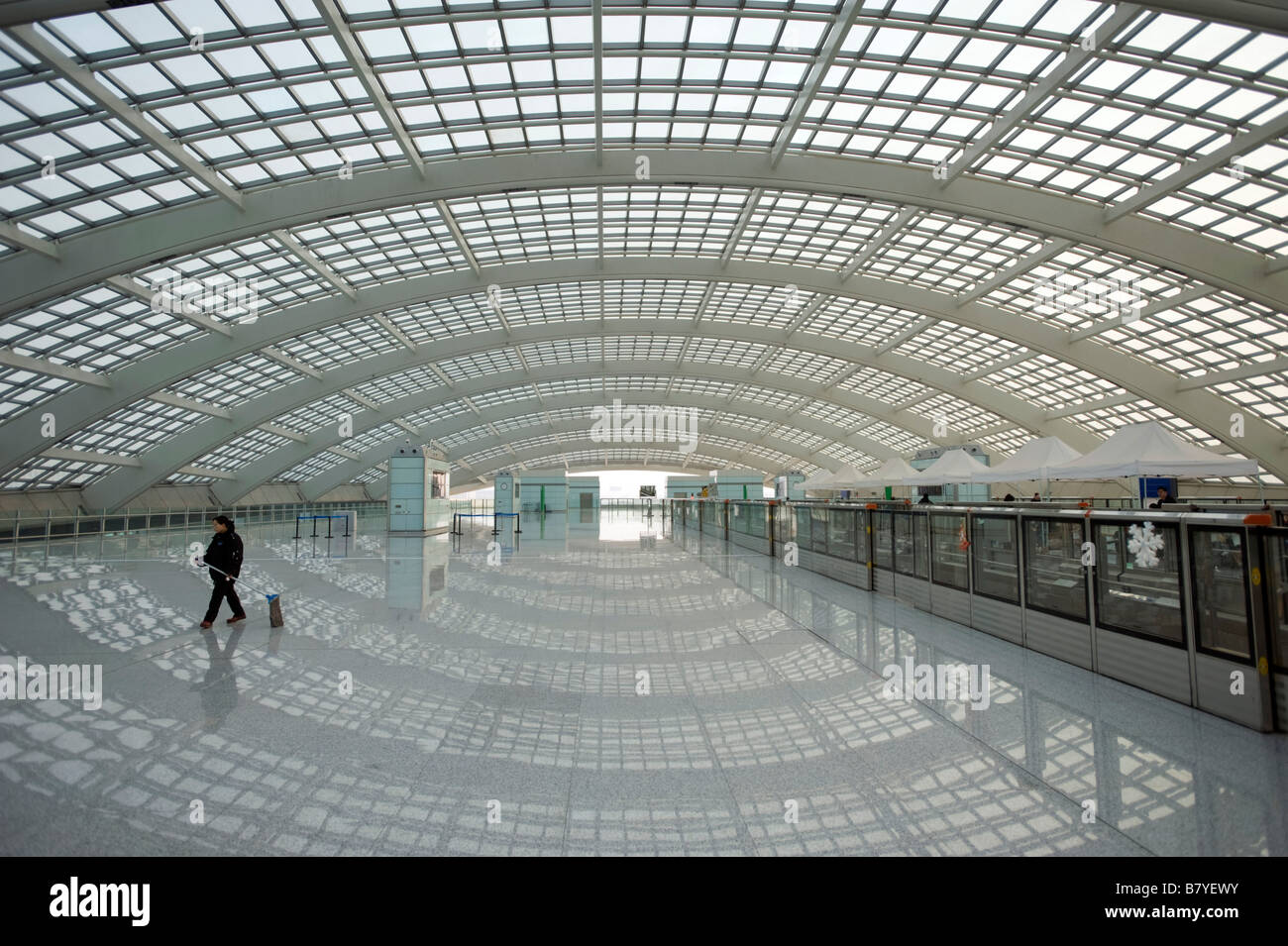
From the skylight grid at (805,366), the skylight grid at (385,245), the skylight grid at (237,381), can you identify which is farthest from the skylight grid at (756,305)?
the skylight grid at (237,381)

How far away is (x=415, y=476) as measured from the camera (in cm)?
3138

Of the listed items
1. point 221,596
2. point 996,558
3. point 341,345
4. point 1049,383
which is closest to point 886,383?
point 1049,383

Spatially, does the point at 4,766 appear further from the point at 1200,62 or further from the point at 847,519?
the point at 1200,62

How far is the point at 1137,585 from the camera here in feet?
17.9

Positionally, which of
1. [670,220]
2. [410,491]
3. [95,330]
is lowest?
[410,491]

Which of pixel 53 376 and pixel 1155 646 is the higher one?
pixel 53 376

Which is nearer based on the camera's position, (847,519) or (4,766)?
(4,766)

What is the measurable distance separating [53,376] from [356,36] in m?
24.3

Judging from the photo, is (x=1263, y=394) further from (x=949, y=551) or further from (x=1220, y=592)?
(x=1220, y=592)

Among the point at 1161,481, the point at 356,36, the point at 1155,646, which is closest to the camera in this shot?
the point at 1155,646

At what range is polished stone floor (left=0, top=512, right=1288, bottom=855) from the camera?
3.02 m

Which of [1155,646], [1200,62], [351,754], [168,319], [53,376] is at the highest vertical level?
[1200,62]

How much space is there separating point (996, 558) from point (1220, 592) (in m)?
2.85
